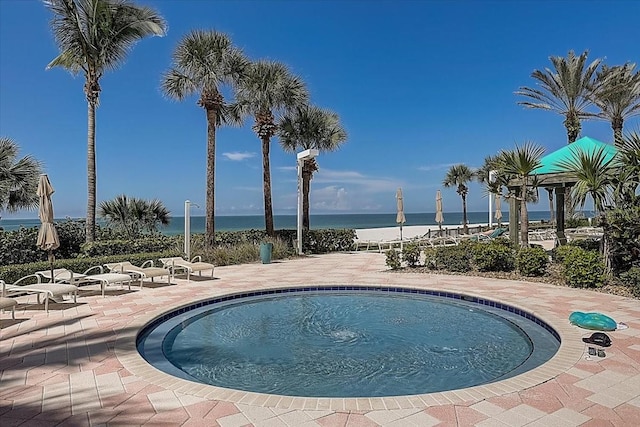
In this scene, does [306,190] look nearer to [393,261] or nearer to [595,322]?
[393,261]

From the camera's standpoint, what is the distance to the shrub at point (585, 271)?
8.12 m

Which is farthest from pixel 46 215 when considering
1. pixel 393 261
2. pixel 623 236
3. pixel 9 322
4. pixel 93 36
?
pixel 623 236

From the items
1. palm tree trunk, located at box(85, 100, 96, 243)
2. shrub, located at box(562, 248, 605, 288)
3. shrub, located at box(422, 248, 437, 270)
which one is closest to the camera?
shrub, located at box(562, 248, 605, 288)

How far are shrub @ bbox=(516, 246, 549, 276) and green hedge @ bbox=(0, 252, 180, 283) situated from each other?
9896mm

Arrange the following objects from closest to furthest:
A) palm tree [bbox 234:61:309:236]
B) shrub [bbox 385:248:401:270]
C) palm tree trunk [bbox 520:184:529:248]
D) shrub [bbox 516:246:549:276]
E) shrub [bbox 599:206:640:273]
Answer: shrub [bbox 599:206:640:273] < shrub [bbox 516:246:549:276] < palm tree trunk [bbox 520:184:529:248] < shrub [bbox 385:248:401:270] < palm tree [bbox 234:61:309:236]

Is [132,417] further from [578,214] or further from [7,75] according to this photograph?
[7,75]

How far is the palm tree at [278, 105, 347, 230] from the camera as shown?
18.8m

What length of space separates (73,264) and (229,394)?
8.25m

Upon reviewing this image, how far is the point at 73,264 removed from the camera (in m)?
9.78

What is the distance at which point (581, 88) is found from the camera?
58.0ft

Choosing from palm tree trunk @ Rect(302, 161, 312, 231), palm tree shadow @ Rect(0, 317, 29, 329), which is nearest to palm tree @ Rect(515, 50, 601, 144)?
palm tree trunk @ Rect(302, 161, 312, 231)

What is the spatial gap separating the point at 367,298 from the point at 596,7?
14.6 meters

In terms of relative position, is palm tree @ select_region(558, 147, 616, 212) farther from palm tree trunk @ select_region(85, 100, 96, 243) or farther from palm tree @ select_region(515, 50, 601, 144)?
palm tree trunk @ select_region(85, 100, 96, 243)

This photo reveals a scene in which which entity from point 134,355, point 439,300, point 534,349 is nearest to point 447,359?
point 534,349
